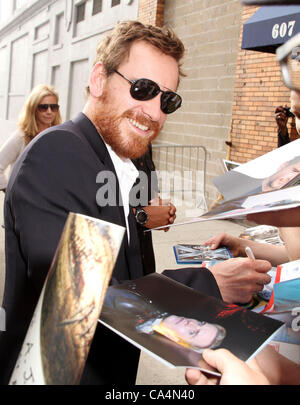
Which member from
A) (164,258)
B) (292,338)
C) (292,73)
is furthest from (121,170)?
(164,258)

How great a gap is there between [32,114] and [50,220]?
3915mm

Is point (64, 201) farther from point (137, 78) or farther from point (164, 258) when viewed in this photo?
point (164, 258)

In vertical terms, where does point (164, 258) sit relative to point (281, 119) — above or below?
below

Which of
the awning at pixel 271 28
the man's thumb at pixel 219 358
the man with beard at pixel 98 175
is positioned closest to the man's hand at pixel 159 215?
the man with beard at pixel 98 175

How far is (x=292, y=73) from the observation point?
606mm

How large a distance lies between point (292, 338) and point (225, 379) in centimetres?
49

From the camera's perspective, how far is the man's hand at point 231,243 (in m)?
1.80

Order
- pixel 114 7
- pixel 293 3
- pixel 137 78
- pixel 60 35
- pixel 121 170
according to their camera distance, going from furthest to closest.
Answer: pixel 60 35
pixel 114 7
pixel 121 170
pixel 137 78
pixel 293 3

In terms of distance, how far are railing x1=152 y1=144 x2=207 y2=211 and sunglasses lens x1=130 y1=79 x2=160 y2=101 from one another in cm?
739

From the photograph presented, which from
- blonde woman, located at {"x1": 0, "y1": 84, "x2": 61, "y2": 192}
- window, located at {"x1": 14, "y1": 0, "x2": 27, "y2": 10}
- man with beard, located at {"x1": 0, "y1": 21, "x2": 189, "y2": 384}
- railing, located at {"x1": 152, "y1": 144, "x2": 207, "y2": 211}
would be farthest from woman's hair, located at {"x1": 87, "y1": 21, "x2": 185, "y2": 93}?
window, located at {"x1": 14, "y1": 0, "x2": 27, "y2": 10}

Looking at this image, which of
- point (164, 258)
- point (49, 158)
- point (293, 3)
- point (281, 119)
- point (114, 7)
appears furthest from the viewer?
point (114, 7)

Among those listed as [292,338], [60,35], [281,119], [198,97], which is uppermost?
[60,35]

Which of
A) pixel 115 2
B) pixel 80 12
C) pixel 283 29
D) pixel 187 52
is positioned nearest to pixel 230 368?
pixel 283 29

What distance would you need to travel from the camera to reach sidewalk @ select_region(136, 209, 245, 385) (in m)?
2.98
